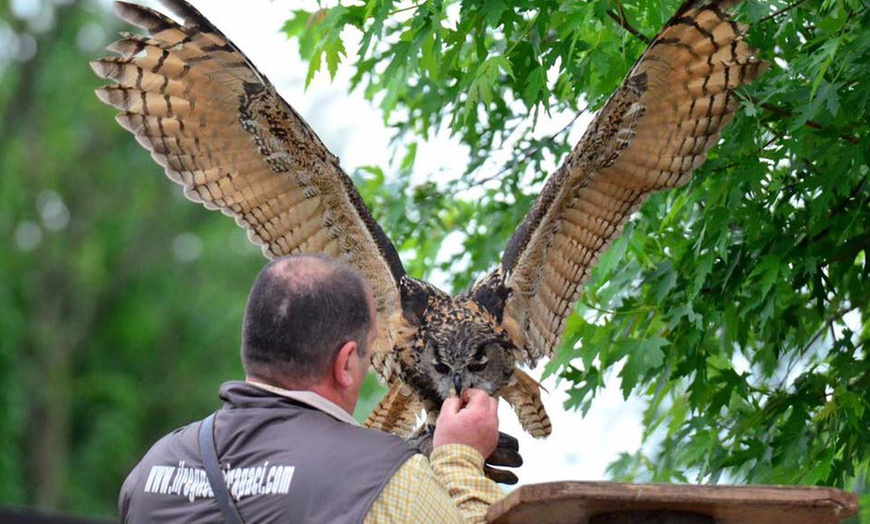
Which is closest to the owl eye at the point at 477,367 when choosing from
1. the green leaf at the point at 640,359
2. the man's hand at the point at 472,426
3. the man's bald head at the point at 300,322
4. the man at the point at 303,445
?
the green leaf at the point at 640,359

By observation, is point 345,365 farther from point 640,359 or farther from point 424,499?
point 640,359

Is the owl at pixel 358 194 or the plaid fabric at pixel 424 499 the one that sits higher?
the owl at pixel 358 194

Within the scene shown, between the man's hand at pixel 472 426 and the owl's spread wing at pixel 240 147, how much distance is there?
4.51ft

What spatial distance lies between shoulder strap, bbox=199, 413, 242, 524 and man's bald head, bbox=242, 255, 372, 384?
136 millimetres

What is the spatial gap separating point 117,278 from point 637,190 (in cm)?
1716

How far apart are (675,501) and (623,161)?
2215 mm

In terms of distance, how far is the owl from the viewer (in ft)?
14.1

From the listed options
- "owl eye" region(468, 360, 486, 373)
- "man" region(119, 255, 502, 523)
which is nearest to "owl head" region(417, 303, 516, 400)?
"owl eye" region(468, 360, 486, 373)

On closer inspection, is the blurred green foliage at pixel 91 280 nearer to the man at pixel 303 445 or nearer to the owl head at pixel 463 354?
the owl head at pixel 463 354

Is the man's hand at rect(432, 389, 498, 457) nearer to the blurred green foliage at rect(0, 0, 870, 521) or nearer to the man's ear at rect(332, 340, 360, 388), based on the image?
the man's ear at rect(332, 340, 360, 388)

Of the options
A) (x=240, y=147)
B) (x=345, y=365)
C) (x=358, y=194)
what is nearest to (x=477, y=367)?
(x=358, y=194)

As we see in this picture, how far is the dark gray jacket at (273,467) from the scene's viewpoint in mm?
2416

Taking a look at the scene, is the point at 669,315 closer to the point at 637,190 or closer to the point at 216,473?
the point at 637,190

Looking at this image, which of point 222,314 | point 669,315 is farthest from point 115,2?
point 222,314
